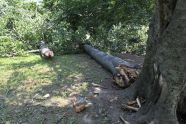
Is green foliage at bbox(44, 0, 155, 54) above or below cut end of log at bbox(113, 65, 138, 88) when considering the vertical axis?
above

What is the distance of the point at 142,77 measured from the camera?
18.4 feet

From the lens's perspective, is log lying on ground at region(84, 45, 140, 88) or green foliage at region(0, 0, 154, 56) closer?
log lying on ground at region(84, 45, 140, 88)

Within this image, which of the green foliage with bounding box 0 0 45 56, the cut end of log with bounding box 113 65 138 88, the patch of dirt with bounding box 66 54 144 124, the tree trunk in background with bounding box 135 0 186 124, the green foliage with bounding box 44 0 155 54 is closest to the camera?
the tree trunk in background with bounding box 135 0 186 124

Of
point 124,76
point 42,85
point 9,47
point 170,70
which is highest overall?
point 170,70

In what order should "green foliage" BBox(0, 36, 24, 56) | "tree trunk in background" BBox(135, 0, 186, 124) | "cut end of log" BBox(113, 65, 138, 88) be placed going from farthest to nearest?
"green foliage" BBox(0, 36, 24, 56)
"cut end of log" BBox(113, 65, 138, 88)
"tree trunk in background" BBox(135, 0, 186, 124)

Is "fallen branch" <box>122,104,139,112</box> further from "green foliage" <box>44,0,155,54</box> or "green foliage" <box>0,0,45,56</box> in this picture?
"green foliage" <box>0,0,45,56</box>

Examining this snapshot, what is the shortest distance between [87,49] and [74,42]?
3.38ft

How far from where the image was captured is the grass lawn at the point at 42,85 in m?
5.55

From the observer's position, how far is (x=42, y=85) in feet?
22.7

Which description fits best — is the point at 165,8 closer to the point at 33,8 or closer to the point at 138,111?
the point at 138,111

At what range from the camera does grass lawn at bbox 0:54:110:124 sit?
5547 millimetres

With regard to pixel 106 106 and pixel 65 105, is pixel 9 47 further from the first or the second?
pixel 106 106

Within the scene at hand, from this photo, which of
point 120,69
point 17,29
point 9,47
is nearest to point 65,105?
point 120,69

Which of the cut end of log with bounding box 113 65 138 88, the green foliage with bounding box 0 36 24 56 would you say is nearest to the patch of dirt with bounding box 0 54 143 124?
the cut end of log with bounding box 113 65 138 88
